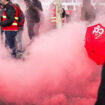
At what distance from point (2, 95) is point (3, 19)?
212cm

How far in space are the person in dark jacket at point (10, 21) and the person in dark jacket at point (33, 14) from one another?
1.71 m

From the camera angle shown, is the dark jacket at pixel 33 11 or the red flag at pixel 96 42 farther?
Result: the dark jacket at pixel 33 11

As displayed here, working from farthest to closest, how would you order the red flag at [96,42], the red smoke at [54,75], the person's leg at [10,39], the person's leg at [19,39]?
the person's leg at [19,39] < the person's leg at [10,39] < the red smoke at [54,75] < the red flag at [96,42]

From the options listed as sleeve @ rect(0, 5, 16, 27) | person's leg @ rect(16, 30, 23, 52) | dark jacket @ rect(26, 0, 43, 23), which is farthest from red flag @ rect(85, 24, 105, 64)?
dark jacket @ rect(26, 0, 43, 23)

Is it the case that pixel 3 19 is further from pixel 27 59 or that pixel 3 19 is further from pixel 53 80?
pixel 53 80

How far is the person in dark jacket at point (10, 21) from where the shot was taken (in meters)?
5.93

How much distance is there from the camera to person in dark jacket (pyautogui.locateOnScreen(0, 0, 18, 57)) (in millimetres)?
5934

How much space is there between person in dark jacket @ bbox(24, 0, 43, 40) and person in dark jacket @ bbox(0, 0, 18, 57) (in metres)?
1.71

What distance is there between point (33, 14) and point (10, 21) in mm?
2187

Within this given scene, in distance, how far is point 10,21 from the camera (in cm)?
601

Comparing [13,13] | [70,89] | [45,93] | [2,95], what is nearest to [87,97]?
[70,89]

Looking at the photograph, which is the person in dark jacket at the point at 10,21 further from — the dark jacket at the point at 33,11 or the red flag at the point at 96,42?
the red flag at the point at 96,42

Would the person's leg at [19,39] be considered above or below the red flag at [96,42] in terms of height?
below

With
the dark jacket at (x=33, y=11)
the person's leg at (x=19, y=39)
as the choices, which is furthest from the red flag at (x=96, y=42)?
the dark jacket at (x=33, y=11)
